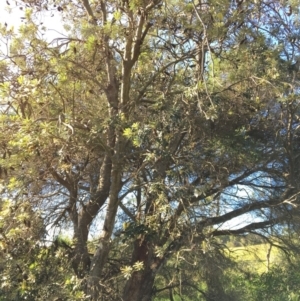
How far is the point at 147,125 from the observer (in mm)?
5941

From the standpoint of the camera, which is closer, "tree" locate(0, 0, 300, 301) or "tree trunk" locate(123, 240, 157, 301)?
"tree" locate(0, 0, 300, 301)

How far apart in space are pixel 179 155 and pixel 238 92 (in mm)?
1447

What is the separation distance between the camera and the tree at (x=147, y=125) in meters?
6.08

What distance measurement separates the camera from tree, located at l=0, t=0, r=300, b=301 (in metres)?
6.08

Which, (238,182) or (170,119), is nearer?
(170,119)

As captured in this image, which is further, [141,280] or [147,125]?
[141,280]

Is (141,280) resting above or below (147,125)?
below

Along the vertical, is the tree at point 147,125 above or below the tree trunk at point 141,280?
above

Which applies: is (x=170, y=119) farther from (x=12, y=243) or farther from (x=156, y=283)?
(x=156, y=283)

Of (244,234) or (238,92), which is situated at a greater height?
(238,92)

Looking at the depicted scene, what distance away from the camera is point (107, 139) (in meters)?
6.82

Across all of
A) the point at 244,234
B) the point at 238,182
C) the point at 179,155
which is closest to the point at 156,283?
the point at 244,234

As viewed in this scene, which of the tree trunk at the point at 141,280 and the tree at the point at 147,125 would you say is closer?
the tree at the point at 147,125

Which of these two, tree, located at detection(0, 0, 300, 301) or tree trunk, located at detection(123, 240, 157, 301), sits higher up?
tree, located at detection(0, 0, 300, 301)
